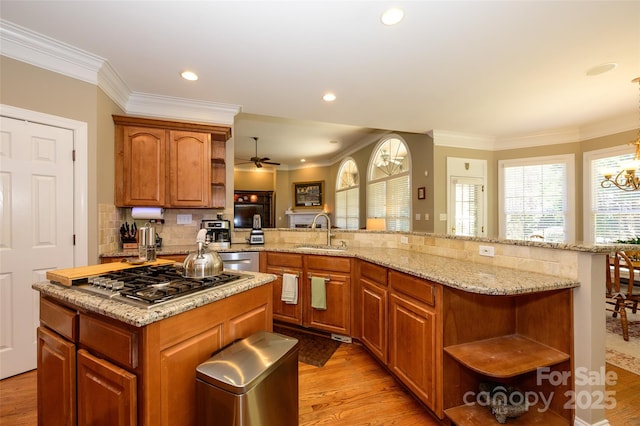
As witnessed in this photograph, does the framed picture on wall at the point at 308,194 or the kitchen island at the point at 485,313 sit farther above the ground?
the framed picture on wall at the point at 308,194

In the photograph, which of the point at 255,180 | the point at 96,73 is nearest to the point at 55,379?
the point at 96,73

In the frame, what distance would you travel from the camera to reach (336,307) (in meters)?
2.73

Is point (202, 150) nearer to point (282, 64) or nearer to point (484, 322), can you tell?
point (282, 64)

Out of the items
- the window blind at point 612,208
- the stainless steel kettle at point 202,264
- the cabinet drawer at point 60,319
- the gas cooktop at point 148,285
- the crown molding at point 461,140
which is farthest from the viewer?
the crown molding at point 461,140

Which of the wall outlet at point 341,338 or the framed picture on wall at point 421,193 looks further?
the framed picture on wall at point 421,193

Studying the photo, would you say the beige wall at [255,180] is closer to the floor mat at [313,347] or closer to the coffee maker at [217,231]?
the coffee maker at [217,231]

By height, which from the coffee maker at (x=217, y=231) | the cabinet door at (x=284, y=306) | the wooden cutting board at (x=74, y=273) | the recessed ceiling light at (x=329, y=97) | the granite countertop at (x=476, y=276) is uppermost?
the recessed ceiling light at (x=329, y=97)

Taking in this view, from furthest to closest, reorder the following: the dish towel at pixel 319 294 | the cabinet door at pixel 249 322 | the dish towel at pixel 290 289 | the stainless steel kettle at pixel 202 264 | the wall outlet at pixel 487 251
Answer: the dish towel at pixel 290 289, the dish towel at pixel 319 294, the wall outlet at pixel 487 251, the stainless steel kettle at pixel 202 264, the cabinet door at pixel 249 322

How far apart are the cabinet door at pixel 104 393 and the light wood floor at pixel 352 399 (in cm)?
101

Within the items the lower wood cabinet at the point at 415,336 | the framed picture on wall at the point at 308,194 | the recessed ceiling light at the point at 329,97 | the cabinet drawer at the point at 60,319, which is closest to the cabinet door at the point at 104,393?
the cabinet drawer at the point at 60,319

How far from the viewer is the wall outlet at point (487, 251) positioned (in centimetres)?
201

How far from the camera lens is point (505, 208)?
520cm

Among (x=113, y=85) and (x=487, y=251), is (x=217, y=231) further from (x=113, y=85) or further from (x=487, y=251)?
(x=487, y=251)

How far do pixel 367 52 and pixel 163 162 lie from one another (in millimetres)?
2464
